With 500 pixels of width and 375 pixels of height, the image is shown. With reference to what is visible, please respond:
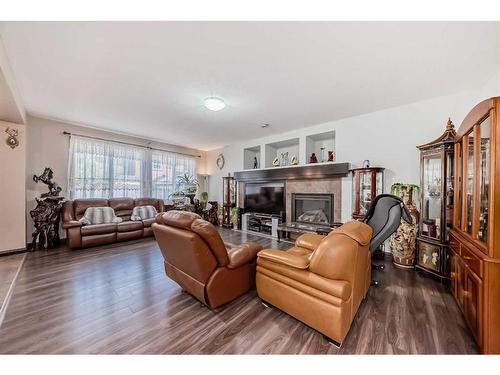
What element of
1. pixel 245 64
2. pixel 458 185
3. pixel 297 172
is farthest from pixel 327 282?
pixel 297 172

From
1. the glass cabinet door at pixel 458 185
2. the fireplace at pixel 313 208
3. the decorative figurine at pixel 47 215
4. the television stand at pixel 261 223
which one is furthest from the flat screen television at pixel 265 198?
the decorative figurine at pixel 47 215

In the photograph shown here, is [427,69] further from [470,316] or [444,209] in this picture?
[470,316]

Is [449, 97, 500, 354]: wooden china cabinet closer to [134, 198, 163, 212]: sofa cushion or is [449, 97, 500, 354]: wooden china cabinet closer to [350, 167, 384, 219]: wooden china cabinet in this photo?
[350, 167, 384, 219]: wooden china cabinet

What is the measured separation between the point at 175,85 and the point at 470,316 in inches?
154

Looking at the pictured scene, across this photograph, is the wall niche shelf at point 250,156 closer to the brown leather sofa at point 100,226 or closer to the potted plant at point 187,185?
the potted plant at point 187,185

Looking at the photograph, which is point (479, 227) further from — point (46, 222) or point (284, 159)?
point (46, 222)

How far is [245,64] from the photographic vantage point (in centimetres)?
229

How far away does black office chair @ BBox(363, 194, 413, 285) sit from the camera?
2.41 m

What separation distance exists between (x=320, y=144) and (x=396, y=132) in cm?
167

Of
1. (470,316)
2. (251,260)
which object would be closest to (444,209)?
(470,316)

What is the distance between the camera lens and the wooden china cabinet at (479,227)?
1.37 m

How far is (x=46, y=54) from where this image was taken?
2123 mm

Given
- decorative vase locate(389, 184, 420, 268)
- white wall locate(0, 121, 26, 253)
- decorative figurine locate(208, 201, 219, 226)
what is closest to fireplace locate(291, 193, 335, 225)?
decorative vase locate(389, 184, 420, 268)
